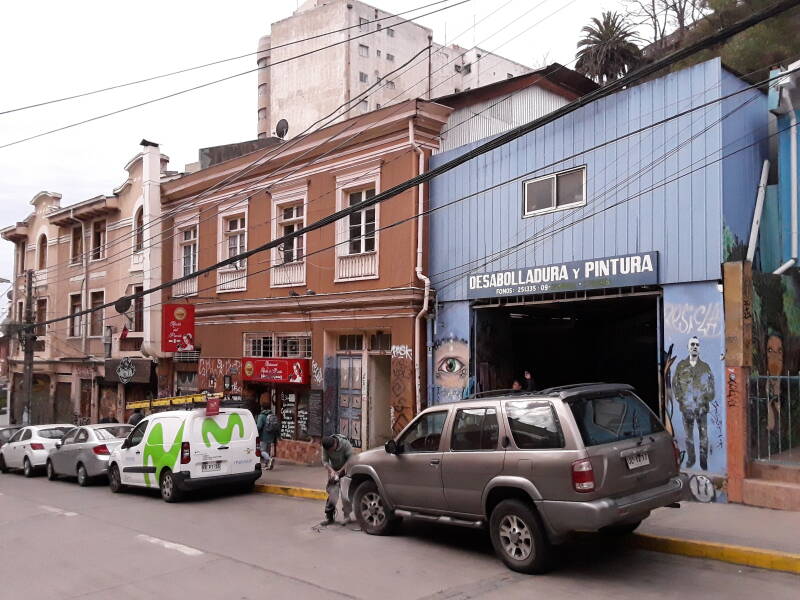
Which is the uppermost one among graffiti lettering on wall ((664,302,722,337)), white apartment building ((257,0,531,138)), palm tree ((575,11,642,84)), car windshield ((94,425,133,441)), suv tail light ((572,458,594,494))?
white apartment building ((257,0,531,138))

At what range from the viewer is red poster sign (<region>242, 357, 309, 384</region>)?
703 inches

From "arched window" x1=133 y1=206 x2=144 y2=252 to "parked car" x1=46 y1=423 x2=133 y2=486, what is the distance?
29.6 ft

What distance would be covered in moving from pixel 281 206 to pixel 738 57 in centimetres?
1443

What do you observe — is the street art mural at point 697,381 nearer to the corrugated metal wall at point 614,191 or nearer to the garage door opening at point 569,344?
the corrugated metal wall at point 614,191

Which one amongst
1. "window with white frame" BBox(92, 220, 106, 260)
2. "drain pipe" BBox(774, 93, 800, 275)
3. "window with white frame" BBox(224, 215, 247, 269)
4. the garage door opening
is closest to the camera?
"drain pipe" BBox(774, 93, 800, 275)

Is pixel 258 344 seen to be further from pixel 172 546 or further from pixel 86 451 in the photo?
pixel 172 546

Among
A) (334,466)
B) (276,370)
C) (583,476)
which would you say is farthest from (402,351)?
(583,476)

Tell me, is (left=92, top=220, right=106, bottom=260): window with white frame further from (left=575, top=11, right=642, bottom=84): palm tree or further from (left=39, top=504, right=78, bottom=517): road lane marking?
(left=575, top=11, right=642, bottom=84): palm tree

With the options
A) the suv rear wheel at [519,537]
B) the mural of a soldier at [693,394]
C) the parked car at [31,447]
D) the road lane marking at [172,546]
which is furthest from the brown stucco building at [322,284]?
the suv rear wheel at [519,537]

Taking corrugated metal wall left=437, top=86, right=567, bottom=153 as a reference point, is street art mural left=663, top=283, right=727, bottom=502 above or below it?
below

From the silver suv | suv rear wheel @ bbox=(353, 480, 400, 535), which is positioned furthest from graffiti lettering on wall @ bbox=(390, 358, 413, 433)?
the silver suv

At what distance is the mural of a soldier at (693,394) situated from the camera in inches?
418

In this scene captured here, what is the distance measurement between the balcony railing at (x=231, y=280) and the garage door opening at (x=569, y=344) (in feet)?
27.9

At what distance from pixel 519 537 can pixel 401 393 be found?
26.1 feet
